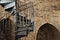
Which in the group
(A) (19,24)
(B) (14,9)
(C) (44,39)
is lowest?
(C) (44,39)

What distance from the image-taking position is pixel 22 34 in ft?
22.6

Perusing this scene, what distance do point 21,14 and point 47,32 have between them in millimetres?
1268

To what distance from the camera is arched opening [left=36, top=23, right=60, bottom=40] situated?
7.78 meters

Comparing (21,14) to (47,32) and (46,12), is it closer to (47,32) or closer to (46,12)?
(46,12)

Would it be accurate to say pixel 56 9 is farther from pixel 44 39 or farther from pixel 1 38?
pixel 1 38

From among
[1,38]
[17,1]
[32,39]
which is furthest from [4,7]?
[32,39]

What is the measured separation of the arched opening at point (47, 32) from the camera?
25.5 ft

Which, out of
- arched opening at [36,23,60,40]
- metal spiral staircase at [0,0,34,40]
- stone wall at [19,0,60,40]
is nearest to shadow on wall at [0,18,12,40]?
metal spiral staircase at [0,0,34,40]

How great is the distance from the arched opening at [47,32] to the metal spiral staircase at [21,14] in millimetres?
571

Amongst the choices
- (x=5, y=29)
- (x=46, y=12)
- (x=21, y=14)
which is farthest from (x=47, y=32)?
(x=5, y=29)

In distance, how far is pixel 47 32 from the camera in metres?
7.89

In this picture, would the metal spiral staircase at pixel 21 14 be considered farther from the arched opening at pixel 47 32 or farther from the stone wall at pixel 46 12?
the arched opening at pixel 47 32

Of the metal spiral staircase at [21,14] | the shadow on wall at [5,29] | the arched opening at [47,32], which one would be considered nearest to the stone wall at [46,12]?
the arched opening at [47,32]

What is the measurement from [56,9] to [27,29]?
141 cm
